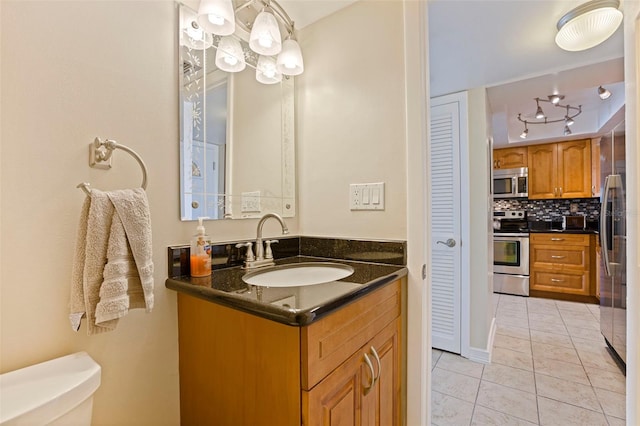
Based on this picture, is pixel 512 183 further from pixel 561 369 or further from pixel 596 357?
pixel 561 369

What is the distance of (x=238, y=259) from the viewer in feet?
4.04

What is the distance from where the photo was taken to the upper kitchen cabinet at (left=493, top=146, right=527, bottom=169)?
4332 millimetres

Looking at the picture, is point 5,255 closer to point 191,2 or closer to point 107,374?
point 107,374

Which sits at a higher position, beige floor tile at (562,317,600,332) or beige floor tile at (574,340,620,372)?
beige floor tile at (574,340,620,372)

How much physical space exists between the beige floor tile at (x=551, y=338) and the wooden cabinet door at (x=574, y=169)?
2.30 meters

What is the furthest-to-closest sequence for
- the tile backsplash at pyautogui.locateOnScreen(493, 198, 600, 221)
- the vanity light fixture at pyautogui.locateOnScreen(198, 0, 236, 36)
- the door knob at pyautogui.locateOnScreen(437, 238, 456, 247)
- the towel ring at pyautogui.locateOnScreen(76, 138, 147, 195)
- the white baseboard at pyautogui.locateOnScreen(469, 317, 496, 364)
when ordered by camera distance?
the tile backsplash at pyautogui.locateOnScreen(493, 198, 600, 221), the door knob at pyautogui.locateOnScreen(437, 238, 456, 247), the white baseboard at pyautogui.locateOnScreen(469, 317, 496, 364), the vanity light fixture at pyautogui.locateOnScreen(198, 0, 236, 36), the towel ring at pyautogui.locateOnScreen(76, 138, 147, 195)

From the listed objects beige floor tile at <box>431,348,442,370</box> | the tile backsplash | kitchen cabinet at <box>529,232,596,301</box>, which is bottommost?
beige floor tile at <box>431,348,442,370</box>

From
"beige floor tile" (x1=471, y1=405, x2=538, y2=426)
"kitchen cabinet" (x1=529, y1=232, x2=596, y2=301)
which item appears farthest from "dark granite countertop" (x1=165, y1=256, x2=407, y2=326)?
"kitchen cabinet" (x1=529, y1=232, x2=596, y2=301)

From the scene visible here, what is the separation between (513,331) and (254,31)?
3275 millimetres

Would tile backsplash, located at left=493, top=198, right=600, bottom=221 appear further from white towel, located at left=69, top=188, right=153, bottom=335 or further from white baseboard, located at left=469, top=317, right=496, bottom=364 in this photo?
white towel, located at left=69, top=188, right=153, bottom=335

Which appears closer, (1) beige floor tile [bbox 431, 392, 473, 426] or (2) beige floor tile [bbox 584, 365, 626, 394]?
(1) beige floor tile [bbox 431, 392, 473, 426]

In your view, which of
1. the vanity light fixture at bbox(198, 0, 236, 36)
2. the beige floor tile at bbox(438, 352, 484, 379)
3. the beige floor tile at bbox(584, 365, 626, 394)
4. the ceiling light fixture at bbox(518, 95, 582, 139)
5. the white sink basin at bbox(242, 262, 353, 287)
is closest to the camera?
the vanity light fixture at bbox(198, 0, 236, 36)

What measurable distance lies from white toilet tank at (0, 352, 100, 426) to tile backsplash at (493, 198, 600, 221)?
5.29m

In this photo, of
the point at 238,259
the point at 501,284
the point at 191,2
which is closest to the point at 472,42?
the point at 191,2
